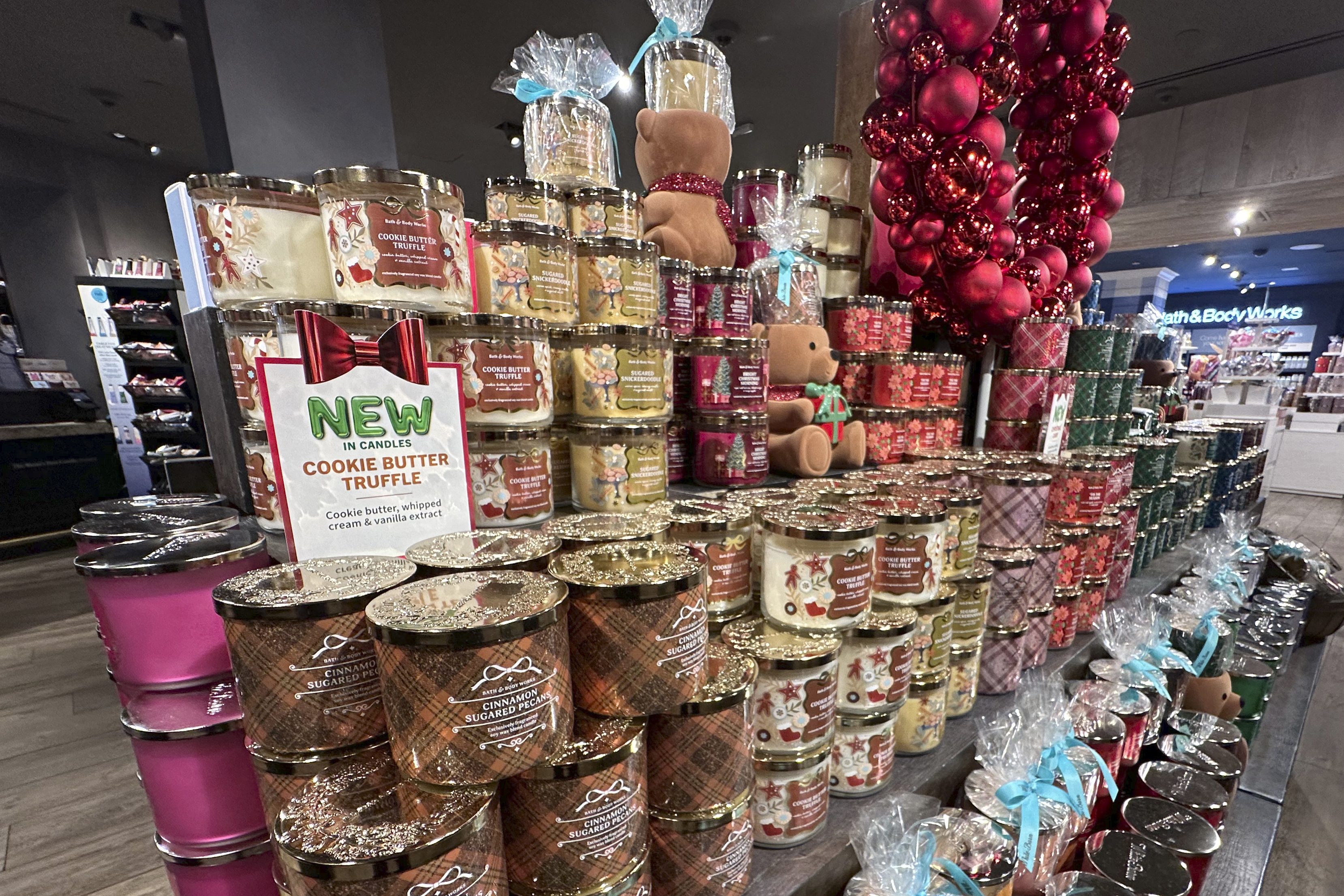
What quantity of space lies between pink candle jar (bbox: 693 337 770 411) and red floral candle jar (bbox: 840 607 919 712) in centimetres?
58

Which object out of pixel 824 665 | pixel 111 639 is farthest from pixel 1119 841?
pixel 111 639

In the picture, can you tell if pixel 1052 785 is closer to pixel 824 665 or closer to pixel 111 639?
pixel 824 665

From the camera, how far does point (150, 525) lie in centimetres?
83

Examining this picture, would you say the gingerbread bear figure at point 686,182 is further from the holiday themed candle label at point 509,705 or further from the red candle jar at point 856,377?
the holiday themed candle label at point 509,705

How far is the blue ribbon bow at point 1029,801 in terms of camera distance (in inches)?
36.8

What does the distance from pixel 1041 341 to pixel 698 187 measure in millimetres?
1200

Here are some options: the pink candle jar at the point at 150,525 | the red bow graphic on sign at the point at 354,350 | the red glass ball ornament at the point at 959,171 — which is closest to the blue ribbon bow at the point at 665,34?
the red glass ball ornament at the point at 959,171

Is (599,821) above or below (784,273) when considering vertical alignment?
below

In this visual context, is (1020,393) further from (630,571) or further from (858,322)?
(630,571)

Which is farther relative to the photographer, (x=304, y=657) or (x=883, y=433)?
(x=883, y=433)

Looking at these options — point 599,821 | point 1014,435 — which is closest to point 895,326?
point 1014,435

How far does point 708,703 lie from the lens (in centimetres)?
71

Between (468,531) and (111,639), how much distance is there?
465mm

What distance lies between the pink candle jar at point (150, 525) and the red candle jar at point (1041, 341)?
209 centimetres
